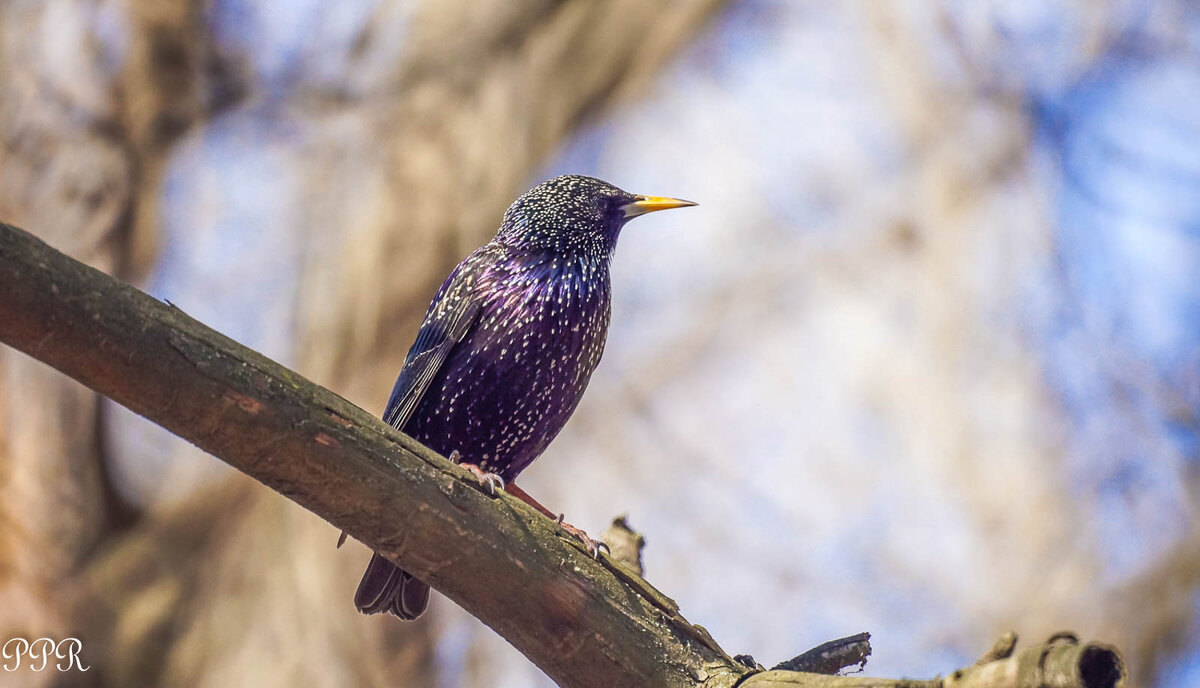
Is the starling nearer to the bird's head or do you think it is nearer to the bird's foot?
the bird's head

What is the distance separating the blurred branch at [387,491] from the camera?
2.27 meters

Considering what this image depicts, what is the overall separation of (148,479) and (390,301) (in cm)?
150

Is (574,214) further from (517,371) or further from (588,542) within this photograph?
(588,542)

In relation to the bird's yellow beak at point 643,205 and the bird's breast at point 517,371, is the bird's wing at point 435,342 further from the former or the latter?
the bird's yellow beak at point 643,205

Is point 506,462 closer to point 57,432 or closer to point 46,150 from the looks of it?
point 57,432

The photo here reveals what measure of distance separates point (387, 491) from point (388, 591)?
142cm

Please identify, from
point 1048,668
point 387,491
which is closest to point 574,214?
point 387,491

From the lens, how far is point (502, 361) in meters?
4.15

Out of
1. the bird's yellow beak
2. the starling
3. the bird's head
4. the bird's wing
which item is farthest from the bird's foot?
the bird's yellow beak

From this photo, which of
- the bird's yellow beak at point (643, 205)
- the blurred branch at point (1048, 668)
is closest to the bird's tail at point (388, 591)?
the bird's yellow beak at point (643, 205)

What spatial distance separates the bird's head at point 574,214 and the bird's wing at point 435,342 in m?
0.29

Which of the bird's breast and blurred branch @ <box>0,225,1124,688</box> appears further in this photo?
the bird's breast

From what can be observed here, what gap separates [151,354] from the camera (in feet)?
7.70

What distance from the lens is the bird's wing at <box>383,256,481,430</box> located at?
420cm
